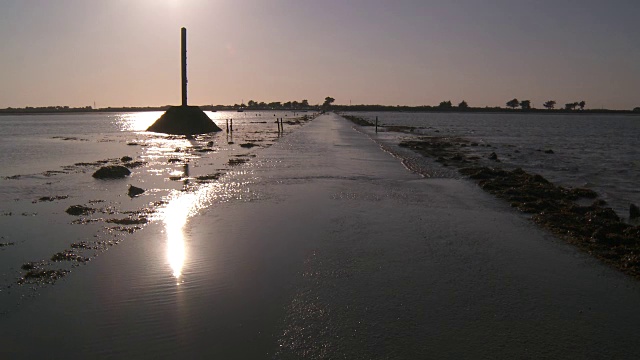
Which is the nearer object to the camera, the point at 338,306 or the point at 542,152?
the point at 338,306

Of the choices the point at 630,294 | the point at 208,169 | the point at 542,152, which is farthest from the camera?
the point at 542,152

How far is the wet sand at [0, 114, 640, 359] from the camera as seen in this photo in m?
5.61

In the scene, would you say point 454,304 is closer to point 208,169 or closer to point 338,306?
point 338,306

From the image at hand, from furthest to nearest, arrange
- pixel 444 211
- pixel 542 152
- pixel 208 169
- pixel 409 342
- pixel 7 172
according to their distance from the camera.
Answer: pixel 542 152 < pixel 208 169 < pixel 7 172 < pixel 444 211 < pixel 409 342

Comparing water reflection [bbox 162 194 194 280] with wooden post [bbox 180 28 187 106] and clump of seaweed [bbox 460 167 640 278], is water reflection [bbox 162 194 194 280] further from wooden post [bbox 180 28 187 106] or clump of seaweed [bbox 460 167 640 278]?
wooden post [bbox 180 28 187 106]

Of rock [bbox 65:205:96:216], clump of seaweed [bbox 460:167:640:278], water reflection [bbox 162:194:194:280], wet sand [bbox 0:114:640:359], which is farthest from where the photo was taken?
rock [bbox 65:205:96:216]

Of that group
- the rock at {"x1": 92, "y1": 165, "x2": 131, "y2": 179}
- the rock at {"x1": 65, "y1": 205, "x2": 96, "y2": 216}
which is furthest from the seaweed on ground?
the rock at {"x1": 92, "y1": 165, "x2": 131, "y2": 179}

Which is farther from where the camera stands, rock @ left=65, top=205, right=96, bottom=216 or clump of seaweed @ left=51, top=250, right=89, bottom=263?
rock @ left=65, top=205, right=96, bottom=216

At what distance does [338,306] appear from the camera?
6723mm

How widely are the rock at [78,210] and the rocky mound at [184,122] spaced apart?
159ft

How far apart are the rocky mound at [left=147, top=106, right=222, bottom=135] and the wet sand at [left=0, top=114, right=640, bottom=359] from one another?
5067 cm

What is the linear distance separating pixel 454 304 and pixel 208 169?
63.5ft

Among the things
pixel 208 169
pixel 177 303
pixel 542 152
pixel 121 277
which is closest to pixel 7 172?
pixel 208 169

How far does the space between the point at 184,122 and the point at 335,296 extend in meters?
57.2
